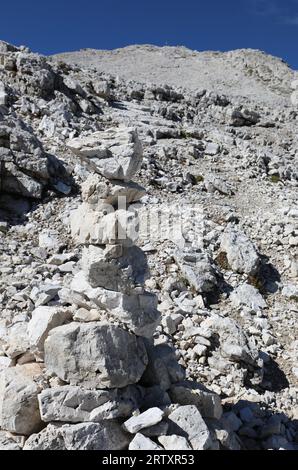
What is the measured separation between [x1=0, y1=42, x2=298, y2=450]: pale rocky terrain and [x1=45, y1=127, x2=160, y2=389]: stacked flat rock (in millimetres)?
25

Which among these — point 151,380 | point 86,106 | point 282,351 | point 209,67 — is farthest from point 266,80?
point 151,380

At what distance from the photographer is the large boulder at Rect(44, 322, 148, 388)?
7250 mm

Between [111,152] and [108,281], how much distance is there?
7.47ft

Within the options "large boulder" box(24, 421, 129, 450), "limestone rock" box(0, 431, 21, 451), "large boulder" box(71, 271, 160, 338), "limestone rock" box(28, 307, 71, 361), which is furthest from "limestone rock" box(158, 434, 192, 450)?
"limestone rock" box(28, 307, 71, 361)

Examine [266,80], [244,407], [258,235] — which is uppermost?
[266,80]

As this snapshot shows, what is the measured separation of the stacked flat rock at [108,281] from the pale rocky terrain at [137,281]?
0.03 meters

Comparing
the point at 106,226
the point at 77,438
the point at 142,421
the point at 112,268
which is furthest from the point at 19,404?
the point at 106,226

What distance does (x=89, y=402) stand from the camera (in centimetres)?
711

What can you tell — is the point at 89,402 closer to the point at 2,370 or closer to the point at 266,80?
the point at 2,370

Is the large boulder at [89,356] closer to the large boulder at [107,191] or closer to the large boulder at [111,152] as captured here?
the large boulder at [107,191]

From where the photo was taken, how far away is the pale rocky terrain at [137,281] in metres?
7.25

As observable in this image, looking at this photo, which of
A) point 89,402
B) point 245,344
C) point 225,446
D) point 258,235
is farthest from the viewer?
point 258,235

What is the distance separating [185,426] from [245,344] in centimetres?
484
